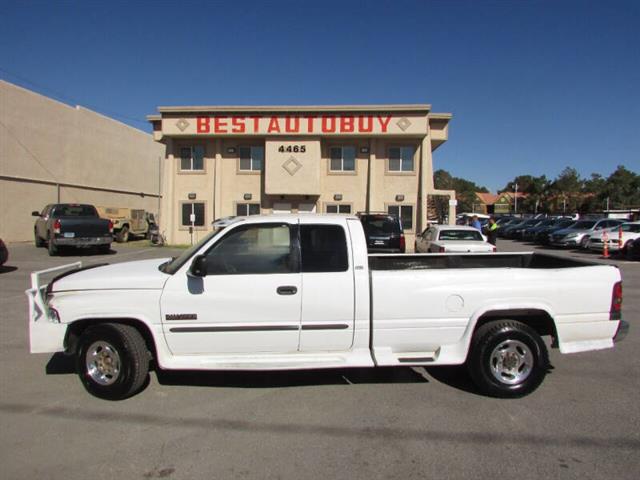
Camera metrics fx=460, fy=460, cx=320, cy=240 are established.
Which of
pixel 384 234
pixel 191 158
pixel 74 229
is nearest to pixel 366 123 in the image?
pixel 384 234

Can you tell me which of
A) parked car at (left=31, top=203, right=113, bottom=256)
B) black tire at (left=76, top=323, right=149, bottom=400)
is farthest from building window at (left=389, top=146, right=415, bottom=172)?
black tire at (left=76, top=323, right=149, bottom=400)

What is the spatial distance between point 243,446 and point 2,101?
26.5 meters

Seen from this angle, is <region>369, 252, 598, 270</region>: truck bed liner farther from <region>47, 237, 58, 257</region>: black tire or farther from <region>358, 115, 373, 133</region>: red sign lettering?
<region>358, 115, 373, 133</region>: red sign lettering

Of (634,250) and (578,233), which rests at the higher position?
(578,233)

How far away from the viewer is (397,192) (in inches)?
933

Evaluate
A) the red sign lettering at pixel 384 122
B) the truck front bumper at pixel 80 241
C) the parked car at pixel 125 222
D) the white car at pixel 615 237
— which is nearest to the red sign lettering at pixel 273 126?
the red sign lettering at pixel 384 122

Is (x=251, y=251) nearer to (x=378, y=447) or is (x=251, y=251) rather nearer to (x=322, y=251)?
(x=322, y=251)

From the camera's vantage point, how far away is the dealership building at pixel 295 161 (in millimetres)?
22719

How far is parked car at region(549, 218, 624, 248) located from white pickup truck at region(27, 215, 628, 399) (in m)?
21.0

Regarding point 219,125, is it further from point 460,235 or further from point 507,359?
point 507,359

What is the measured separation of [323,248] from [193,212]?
21.0 meters

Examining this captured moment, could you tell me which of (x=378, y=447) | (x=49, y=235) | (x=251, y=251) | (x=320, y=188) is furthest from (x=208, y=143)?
(x=378, y=447)

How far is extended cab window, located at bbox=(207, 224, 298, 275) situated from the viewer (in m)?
4.46

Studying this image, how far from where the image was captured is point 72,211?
1884 cm
